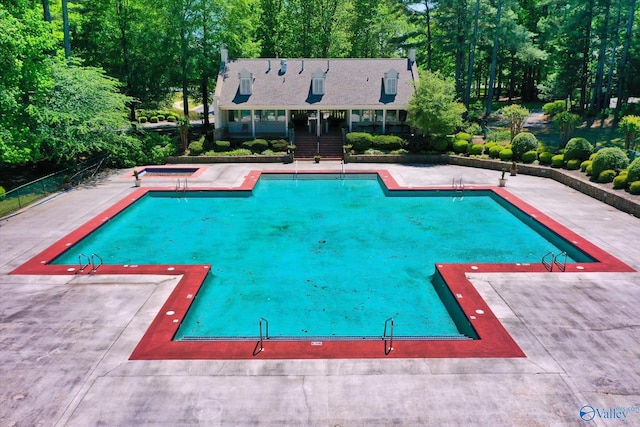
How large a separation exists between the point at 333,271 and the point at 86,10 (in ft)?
124

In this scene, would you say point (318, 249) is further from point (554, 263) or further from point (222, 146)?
point (222, 146)

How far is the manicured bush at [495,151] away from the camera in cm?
3297

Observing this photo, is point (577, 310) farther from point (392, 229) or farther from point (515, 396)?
point (392, 229)

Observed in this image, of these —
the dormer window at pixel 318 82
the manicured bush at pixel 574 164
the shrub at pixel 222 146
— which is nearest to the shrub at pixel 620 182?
the manicured bush at pixel 574 164

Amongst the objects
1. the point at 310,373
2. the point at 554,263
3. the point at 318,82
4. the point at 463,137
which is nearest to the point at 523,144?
the point at 463,137

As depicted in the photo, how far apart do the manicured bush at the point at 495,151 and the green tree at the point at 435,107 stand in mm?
3326

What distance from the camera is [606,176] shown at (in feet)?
83.2

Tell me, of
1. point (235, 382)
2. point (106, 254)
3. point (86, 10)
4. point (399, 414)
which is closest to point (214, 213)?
point (106, 254)

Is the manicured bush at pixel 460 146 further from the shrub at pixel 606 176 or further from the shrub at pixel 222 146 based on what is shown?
the shrub at pixel 222 146

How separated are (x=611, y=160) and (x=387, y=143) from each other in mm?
15396

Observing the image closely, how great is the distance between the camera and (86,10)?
133 feet

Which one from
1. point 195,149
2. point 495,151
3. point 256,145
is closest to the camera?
point 495,151

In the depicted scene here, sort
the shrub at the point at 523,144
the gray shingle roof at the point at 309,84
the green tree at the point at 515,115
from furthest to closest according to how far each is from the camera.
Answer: the gray shingle roof at the point at 309,84, the green tree at the point at 515,115, the shrub at the point at 523,144

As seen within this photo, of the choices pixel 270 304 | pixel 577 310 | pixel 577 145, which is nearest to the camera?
pixel 577 310
